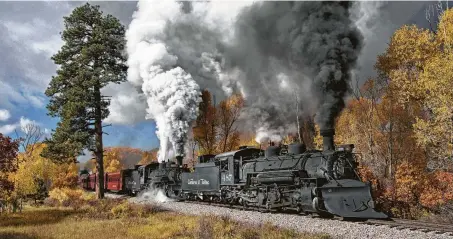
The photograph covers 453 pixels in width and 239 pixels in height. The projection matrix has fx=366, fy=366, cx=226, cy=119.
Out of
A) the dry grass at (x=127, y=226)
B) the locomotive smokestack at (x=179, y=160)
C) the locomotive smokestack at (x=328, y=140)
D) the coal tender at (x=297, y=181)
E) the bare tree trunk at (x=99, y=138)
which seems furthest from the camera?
the bare tree trunk at (x=99, y=138)

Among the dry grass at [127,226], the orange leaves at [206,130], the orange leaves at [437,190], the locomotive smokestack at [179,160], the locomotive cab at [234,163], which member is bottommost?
A: the dry grass at [127,226]

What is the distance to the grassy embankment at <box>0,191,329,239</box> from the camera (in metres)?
11.0

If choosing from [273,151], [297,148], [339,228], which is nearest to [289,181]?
[297,148]

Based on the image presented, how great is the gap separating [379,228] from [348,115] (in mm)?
21172

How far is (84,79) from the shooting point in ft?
87.7

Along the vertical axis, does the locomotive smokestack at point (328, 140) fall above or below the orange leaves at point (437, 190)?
above

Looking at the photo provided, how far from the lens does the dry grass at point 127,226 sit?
11.0m

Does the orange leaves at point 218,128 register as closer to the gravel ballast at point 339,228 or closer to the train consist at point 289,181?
the train consist at point 289,181

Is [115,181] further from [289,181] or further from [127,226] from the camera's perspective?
[289,181]

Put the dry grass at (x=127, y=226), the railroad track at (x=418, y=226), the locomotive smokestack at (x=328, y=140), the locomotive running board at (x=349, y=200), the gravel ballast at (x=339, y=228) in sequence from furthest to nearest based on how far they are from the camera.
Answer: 1. the locomotive smokestack at (x=328, y=140)
2. the locomotive running board at (x=349, y=200)
3. the dry grass at (x=127, y=226)
4. the railroad track at (x=418, y=226)
5. the gravel ballast at (x=339, y=228)

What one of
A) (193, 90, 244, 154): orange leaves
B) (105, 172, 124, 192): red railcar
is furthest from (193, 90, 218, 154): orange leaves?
(105, 172, 124, 192): red railcar

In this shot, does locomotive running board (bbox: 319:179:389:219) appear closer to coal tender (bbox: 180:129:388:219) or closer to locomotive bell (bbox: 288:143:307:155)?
coal tender (bbox: 180:129:388:219)

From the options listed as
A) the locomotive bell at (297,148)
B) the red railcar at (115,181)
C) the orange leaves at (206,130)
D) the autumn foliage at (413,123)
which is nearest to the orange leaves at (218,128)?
the orange leaves at (206,130)

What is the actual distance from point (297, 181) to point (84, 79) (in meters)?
18.8
